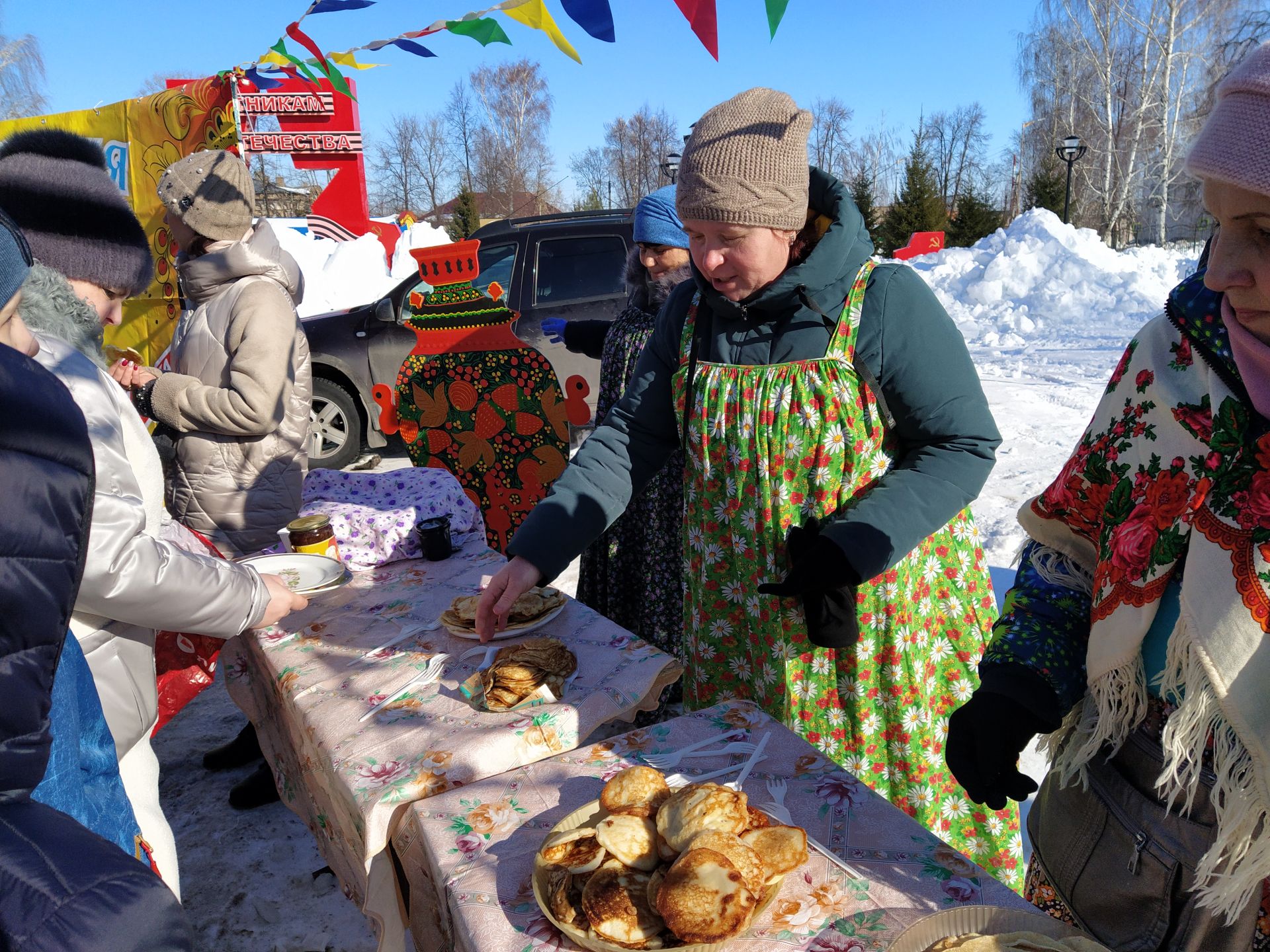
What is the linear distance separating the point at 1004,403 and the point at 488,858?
26.0ft

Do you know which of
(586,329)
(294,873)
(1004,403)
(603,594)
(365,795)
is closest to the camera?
(365,795)

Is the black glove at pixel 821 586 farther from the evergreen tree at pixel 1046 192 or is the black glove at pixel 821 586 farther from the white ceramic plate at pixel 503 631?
the evergreen tree at pixel 1046 192

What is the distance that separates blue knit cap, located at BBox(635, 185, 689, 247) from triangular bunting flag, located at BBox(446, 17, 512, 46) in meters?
0.78

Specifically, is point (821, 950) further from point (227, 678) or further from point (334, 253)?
point (334, 253)

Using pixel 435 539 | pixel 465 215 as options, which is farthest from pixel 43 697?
pixel 465 215

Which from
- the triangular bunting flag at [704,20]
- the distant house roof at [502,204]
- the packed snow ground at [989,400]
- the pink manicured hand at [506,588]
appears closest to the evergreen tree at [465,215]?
the packed snow ground at [989,400]

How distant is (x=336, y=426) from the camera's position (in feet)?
24.0

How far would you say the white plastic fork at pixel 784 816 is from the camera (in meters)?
1.15

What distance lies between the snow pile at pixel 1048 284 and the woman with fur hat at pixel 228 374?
10965 millimetres

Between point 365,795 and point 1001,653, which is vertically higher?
point 1001,653

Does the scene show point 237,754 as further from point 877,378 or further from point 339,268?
point 339,268

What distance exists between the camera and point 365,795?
1.45 metres

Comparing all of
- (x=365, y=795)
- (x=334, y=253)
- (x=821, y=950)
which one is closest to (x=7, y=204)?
(x=365, y=795)

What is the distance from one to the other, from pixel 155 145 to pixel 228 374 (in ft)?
20.8
